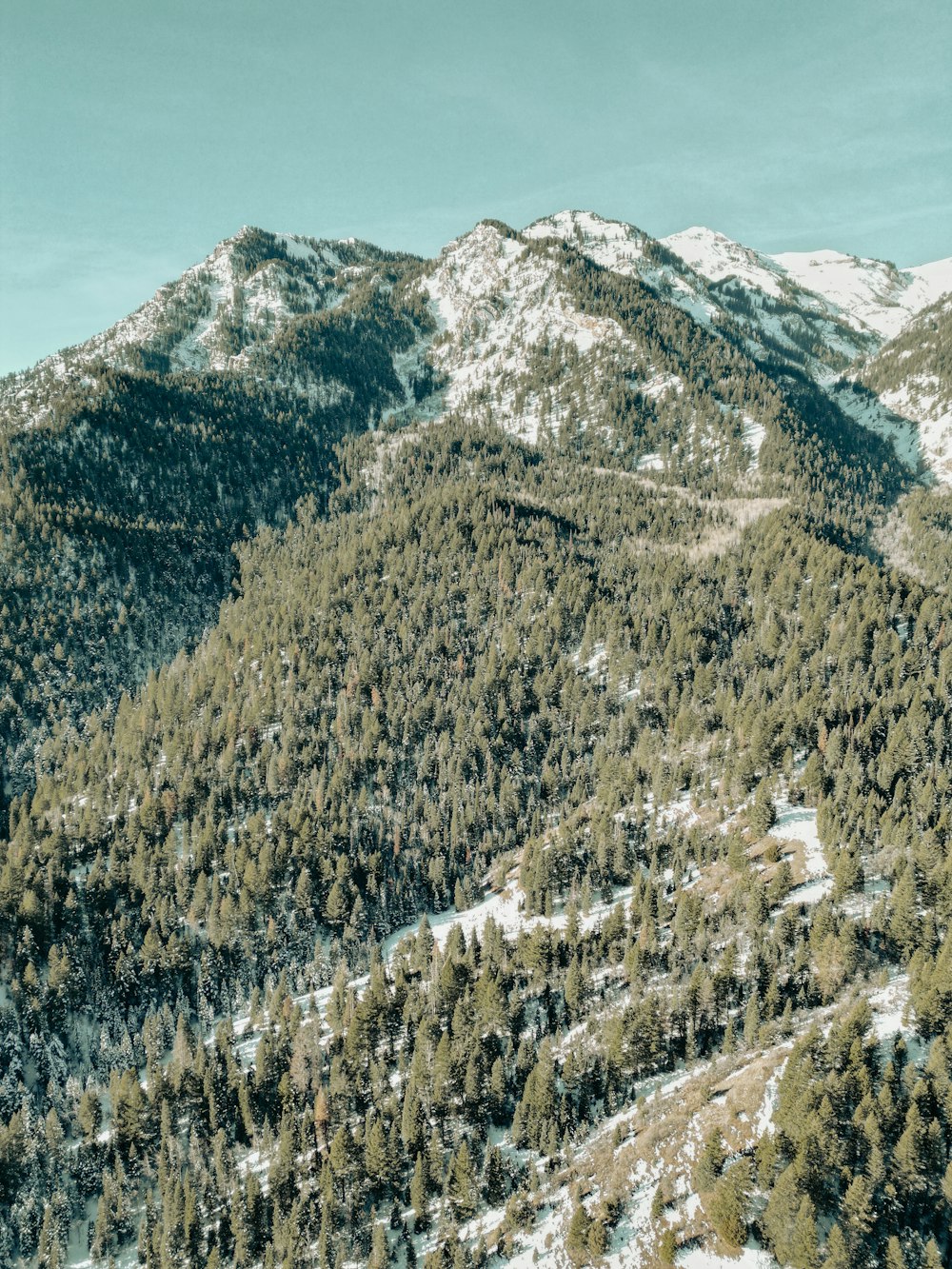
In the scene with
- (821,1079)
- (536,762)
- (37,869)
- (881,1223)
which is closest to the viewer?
(881,1223)

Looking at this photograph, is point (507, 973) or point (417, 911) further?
point (417, 911)

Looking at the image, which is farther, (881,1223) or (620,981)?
(620,981)

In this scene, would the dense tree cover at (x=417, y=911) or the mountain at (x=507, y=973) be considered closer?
the mountain at (x=507, y=973)

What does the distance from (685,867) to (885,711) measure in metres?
Answer: 58.0

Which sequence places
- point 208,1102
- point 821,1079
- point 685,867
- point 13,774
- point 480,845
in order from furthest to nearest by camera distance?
point 13,774 < point 480,845 < point 685,867 < point 208,1102 < point 821,1079

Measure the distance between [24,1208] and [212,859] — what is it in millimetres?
60844

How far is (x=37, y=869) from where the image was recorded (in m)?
141

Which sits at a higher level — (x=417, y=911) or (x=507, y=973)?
(x=507, y=973)

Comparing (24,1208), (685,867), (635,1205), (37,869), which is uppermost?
(37,869)

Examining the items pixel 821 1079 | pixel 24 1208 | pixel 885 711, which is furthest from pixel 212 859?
pixel 885 711

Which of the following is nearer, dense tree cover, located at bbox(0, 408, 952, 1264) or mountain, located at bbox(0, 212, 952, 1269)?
mountain, located at bbox(0, 212, 952, 1269)

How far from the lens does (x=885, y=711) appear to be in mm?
145000

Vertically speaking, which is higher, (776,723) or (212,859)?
(776,723)

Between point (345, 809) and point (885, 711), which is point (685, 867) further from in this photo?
point (345, 809)
